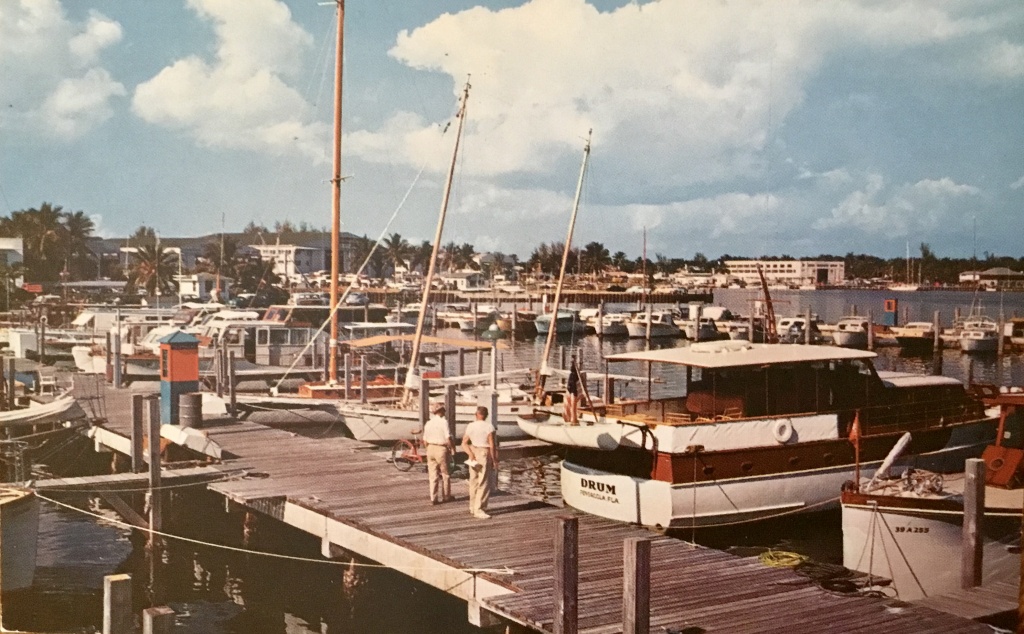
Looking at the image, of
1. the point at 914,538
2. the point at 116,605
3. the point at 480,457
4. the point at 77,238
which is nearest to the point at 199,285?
the point at 77,238

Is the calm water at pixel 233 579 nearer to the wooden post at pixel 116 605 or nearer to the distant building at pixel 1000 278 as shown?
the wooden post at pixel 116 605

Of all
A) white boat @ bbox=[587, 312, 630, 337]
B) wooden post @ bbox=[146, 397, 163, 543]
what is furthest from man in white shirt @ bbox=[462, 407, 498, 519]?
white boat @ bbox=[587, 312, 630, 337]

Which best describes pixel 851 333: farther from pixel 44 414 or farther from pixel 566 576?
pixel 566 576

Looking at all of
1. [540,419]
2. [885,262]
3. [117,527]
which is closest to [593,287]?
[885,262]

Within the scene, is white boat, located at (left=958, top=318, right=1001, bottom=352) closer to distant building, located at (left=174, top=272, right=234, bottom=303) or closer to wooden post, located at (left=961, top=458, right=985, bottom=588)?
distant building, located at (left=174, top=272, right=234, bottom=303)

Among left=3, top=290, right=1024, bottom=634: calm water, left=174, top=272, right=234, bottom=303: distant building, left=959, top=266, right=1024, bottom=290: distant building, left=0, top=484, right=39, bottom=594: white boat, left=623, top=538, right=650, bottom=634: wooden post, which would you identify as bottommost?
left=3, top=290, right=1024, bottom=634: calm water

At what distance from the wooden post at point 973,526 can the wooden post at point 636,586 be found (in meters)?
5.64

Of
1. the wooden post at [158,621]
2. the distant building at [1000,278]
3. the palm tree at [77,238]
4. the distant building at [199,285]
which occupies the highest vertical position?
the palm tree at [77,238]

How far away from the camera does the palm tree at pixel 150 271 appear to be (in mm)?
78500

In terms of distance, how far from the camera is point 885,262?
406 ft

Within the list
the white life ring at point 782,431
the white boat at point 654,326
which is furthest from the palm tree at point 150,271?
the white life ring at point 782,431

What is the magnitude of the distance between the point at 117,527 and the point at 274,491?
5.83m

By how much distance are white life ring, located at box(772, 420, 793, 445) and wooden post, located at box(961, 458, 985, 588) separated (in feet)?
14.9

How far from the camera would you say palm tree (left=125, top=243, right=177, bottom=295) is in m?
78.5
